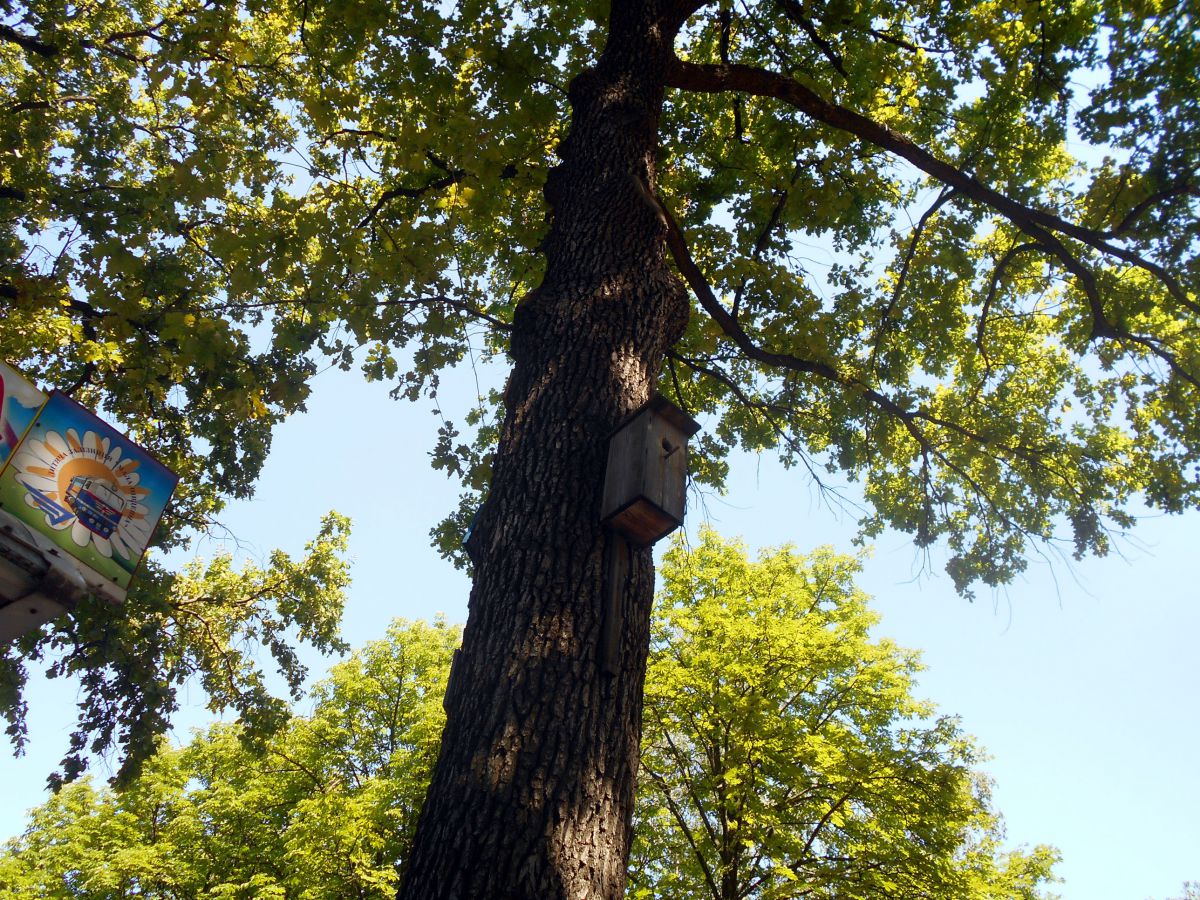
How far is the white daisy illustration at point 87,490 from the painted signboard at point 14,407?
5 centimetres

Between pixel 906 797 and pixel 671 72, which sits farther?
pixel 906 797

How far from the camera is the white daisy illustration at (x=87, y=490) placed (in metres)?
3.03

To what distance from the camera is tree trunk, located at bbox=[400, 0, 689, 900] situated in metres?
2.17

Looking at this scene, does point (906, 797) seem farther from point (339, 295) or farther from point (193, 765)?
point (193, 765)

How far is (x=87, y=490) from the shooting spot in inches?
127

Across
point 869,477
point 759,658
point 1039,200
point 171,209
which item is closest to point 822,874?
point 759,658

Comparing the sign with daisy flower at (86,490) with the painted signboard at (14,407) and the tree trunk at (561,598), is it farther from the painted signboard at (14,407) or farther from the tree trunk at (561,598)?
the tree trunk at (561,598)

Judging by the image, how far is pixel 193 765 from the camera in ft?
48.3

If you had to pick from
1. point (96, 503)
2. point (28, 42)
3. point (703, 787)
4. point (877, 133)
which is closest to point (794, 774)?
point (703, 787)

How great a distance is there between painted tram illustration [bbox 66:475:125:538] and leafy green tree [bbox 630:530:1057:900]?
7.88 m

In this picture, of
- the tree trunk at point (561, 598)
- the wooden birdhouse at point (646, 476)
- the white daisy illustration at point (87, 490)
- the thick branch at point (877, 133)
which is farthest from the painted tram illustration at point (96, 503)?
the thick branch at point (877, 133)

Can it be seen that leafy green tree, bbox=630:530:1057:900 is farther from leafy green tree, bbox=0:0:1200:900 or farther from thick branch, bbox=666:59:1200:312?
thick branch, bbox=666:59:1200:312

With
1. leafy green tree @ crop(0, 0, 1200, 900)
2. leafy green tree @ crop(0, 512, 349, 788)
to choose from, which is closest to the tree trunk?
leafy green tree @ crop(0, 0, 1200, 900)

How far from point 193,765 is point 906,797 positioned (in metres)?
13.1
